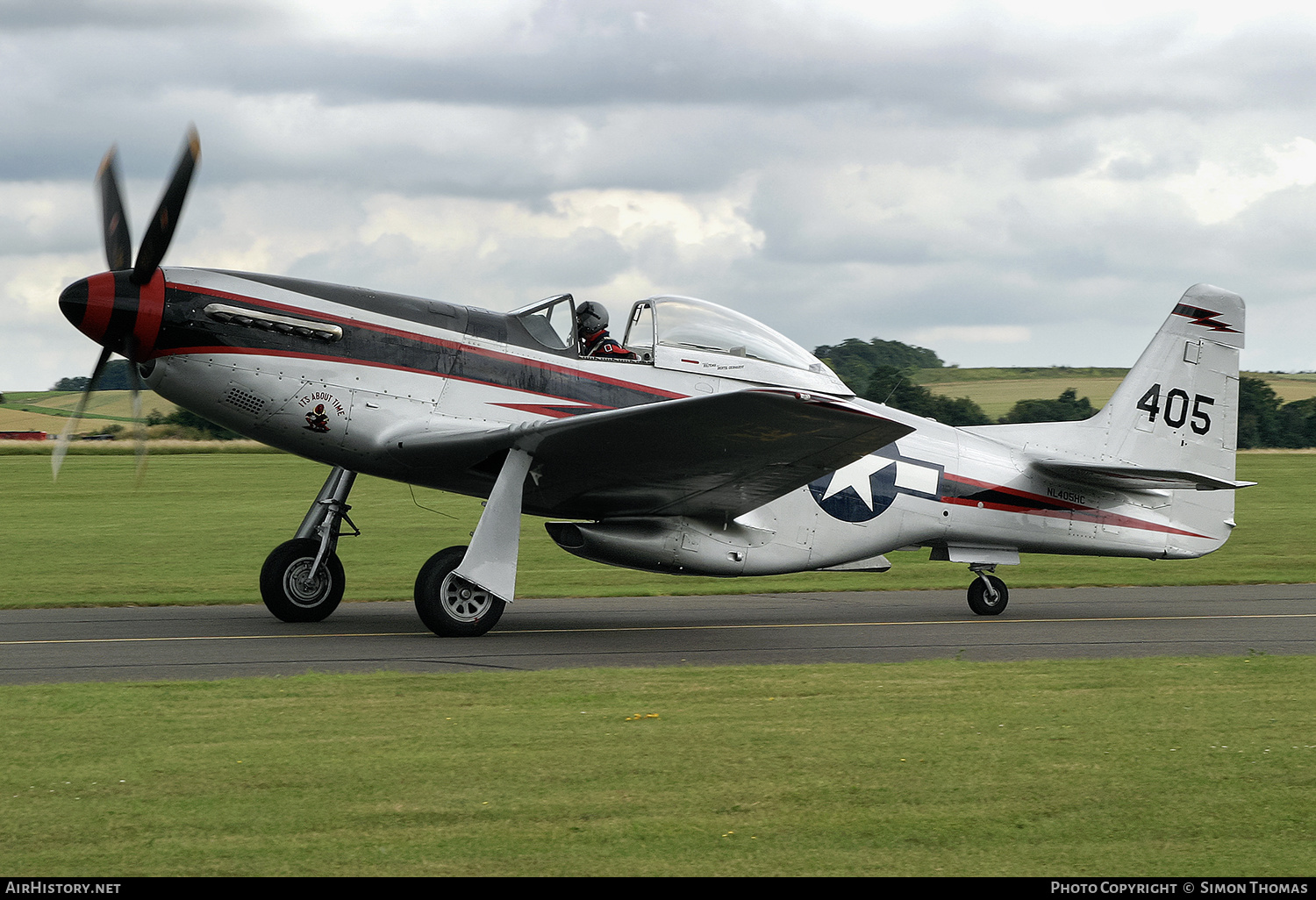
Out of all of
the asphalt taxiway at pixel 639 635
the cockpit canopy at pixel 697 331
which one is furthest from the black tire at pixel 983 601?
the cockpit canopy at pixel 697 331

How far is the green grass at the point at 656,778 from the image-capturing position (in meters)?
4.13

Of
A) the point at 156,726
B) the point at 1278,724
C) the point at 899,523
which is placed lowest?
the point at 156,726

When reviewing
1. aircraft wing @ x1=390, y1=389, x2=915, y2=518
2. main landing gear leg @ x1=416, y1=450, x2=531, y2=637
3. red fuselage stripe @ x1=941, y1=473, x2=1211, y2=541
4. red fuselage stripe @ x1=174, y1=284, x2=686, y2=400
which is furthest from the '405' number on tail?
main landing gear leg @ x1=416, y1=450, x2=531, y2=637

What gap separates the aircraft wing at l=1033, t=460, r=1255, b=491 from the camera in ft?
39.4

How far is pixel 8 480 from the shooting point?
38.8 metres

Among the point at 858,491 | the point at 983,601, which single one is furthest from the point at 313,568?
the point at 983,601

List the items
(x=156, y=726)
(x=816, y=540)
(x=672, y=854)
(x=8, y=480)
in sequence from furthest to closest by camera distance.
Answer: (x=8, y=480), (x=816, y=540), (x=156, y=726), (x=672, y=854)

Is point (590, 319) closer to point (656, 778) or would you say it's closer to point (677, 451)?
point (677, 451)

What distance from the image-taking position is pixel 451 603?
34.0 feet

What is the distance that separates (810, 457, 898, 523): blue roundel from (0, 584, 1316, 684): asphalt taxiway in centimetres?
115

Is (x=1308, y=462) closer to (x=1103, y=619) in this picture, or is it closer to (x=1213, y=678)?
(x=1103, y=619)

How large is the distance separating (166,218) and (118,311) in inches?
34.6
